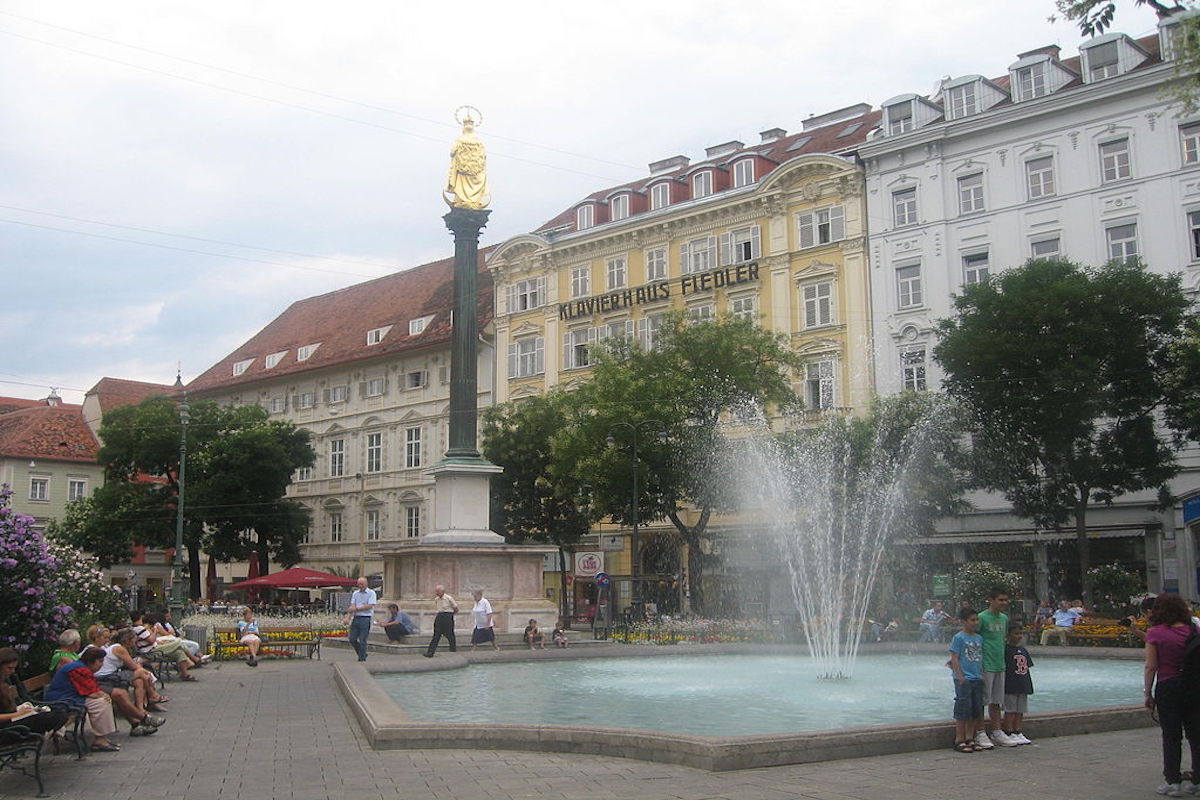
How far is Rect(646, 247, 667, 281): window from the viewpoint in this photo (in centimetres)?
5062

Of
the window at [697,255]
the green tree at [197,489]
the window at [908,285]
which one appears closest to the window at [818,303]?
the window at [908,285]

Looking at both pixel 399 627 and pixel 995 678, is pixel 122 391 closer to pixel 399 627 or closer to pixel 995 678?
pixel 399 627

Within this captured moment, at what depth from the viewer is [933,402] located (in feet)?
116

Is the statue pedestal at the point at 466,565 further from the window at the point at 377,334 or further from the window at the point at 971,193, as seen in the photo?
the window at the point at 377,334

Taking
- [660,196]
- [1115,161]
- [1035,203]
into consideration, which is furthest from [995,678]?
[660,196]

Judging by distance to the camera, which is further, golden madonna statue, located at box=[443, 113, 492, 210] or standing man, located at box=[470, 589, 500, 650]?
golden madonna statue, located at box=[443, 113, 492, 210]

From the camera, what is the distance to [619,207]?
5366 cm

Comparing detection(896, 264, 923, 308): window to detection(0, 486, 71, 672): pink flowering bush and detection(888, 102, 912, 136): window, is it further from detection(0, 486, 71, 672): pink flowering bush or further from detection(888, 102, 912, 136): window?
detection(0, 486, 71, 672): pink flowering bush

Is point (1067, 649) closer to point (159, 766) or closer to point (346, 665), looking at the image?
point (346, 665)

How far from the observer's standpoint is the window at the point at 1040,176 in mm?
40500

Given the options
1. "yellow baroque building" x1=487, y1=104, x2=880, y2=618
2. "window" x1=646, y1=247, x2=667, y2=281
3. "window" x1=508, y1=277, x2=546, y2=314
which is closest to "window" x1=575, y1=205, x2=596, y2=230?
"yellow baroque building" x1=487, y1=104, x2=880, y2=618

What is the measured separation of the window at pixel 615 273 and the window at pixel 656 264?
1353mm

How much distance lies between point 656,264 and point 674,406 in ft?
47.4

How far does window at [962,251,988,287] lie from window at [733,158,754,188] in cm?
1077
